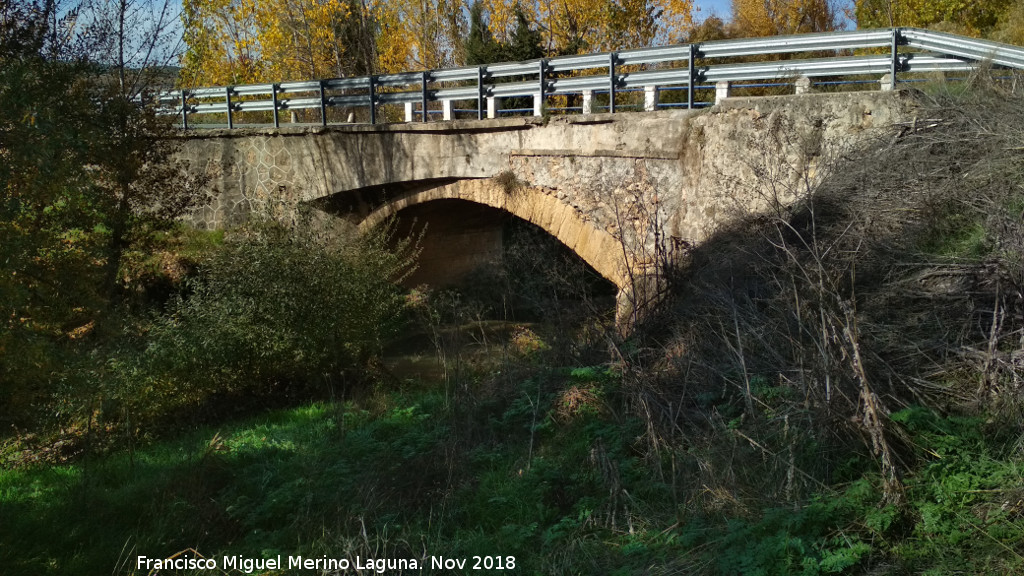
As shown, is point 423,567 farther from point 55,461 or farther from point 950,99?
point 950,99

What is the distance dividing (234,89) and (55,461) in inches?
367

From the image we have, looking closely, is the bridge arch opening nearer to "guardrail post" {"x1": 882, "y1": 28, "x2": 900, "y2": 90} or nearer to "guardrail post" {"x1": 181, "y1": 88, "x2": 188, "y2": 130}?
"guardrail post" {"x1": 181, "y1": 88, "x2": 188, "y2": 130}

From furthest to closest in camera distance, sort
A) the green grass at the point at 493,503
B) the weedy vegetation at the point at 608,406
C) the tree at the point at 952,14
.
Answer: the tree at the point at 952,14, the weedy vegetation at the point at 608,406, the green grass at the point at 493,503

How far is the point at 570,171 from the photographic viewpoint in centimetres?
1079

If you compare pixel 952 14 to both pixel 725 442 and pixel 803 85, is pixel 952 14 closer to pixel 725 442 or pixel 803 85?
pixel 803 85

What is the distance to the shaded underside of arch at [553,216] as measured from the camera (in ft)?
34.4

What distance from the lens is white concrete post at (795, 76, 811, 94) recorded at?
8.58 metres

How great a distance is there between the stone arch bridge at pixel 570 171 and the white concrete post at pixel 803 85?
342 millimetres

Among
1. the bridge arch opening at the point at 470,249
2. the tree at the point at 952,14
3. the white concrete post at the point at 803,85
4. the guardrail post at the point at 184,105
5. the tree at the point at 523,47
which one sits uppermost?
the tree at the point at 952,14

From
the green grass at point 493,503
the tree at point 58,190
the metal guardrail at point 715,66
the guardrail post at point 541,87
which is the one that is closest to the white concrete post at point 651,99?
the metal guardrail at point 715,66

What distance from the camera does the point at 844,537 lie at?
402 centimetres

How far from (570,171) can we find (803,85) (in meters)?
3.18

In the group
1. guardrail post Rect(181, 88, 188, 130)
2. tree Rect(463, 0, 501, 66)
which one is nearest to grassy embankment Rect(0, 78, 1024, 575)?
guardrail post Rect(181, 88, 188, 130)

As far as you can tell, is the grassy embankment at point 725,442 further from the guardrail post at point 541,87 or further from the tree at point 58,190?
the guardrail post at point 541,87
